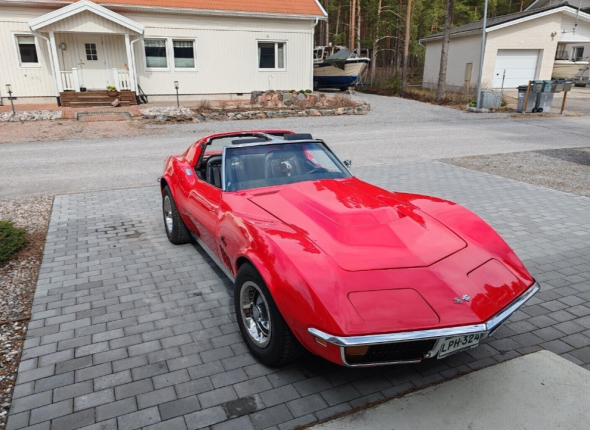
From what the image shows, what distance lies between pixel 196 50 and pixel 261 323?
75.1 ft

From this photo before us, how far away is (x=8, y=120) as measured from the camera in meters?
17.1

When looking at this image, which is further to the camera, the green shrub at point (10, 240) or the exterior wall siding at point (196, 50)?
the exterior wall siding at point (196, 50)

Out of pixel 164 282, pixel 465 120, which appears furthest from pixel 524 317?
pixel 465 120

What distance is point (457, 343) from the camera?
266 cm

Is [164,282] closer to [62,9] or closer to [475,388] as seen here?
[475,388]

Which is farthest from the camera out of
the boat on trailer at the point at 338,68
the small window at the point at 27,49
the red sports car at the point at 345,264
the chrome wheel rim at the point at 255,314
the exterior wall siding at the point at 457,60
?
the exterior wall siding at the point at 457,60

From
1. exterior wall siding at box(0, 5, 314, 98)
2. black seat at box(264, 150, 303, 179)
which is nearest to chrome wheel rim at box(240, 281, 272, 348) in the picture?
black seat at box(264, 150, 303, 179)

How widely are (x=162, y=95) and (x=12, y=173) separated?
1483 cm

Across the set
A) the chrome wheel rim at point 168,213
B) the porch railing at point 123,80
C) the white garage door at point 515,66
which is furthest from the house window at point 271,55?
the chrome wheel rim at point 168,213

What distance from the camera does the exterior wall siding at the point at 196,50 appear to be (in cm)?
2070

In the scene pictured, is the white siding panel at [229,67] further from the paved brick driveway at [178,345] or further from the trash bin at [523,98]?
the paved brick driveway at [178,345]

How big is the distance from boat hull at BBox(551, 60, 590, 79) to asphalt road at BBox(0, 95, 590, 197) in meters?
17.8

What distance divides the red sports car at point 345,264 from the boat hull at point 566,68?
123 ft

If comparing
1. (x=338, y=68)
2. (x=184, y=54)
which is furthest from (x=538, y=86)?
(x=184, y=54)
